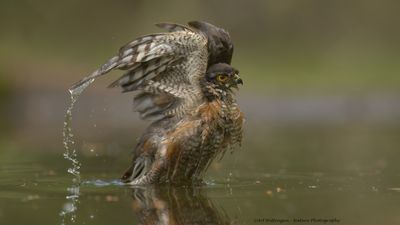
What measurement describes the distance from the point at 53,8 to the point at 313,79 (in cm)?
631

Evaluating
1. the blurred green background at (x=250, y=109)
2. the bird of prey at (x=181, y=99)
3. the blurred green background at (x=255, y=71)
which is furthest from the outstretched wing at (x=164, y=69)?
the blurred green background at (x=255, y=71)

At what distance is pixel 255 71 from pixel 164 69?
12.3 metres

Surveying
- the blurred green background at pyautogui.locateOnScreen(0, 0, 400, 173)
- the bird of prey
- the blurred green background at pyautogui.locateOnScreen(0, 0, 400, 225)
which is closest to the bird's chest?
the bird of prey

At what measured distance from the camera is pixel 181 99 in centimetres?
982

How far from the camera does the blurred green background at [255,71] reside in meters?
15.1

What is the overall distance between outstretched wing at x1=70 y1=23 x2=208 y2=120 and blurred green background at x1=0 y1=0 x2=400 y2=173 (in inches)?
112

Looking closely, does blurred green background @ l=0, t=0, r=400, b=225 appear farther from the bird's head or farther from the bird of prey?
the bird's head

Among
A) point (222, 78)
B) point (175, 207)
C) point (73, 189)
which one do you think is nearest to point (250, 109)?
point (222, 78)

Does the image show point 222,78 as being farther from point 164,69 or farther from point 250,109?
point 250,109

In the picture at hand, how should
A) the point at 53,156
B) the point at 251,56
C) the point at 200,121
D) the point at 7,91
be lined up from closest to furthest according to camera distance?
the point at 200,121 → the point at 53,156 → the point at 7,91 → the point at 251,56

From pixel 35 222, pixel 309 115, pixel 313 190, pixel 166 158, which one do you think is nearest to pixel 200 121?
pixel 166 158

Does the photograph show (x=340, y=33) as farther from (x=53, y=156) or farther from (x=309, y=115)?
(x=53, y=156)

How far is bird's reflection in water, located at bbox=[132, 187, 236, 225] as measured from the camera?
7390 mm

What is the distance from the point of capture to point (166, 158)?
966 centimetres
